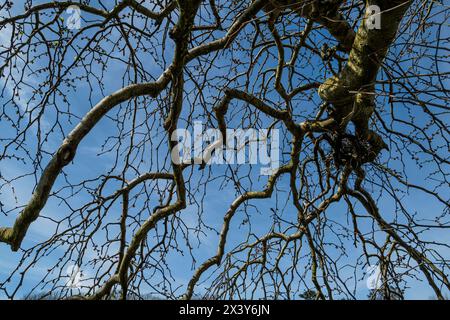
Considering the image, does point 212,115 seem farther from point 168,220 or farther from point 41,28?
point 41,28

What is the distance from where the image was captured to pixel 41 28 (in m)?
2.91

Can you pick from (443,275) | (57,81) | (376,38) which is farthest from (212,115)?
(443,275)

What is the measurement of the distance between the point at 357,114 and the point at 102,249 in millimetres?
2285

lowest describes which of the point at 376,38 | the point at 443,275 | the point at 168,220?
the point at 443,275

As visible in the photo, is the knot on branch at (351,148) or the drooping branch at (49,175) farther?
the knot on branch at (351,148)

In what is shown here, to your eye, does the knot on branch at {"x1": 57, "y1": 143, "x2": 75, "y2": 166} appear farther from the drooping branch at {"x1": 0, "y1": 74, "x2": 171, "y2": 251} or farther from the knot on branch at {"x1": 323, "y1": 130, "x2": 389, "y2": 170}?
the knot on branch at {"x1": 323, "y1": 130, "x2": 389, "y2": 170}

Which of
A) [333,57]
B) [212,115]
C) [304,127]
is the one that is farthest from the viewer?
[333,57]

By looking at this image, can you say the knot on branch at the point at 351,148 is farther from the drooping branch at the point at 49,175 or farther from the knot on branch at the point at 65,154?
the knot on branch at the point at 65,154

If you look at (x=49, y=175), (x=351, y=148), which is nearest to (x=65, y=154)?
(x=49, y=175)

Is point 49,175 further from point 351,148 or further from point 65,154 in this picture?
point 351,148

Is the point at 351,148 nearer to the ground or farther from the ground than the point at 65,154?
farther from the ground

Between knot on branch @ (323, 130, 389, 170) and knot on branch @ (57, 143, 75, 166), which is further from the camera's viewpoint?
knot on branch @ (323, 130, 389, 170)

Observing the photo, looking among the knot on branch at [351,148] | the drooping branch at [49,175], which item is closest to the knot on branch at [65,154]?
the drooping branch at [49,175]

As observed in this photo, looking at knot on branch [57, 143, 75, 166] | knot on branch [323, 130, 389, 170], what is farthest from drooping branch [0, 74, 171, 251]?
knot on branch [323, 130, 389, 170]
